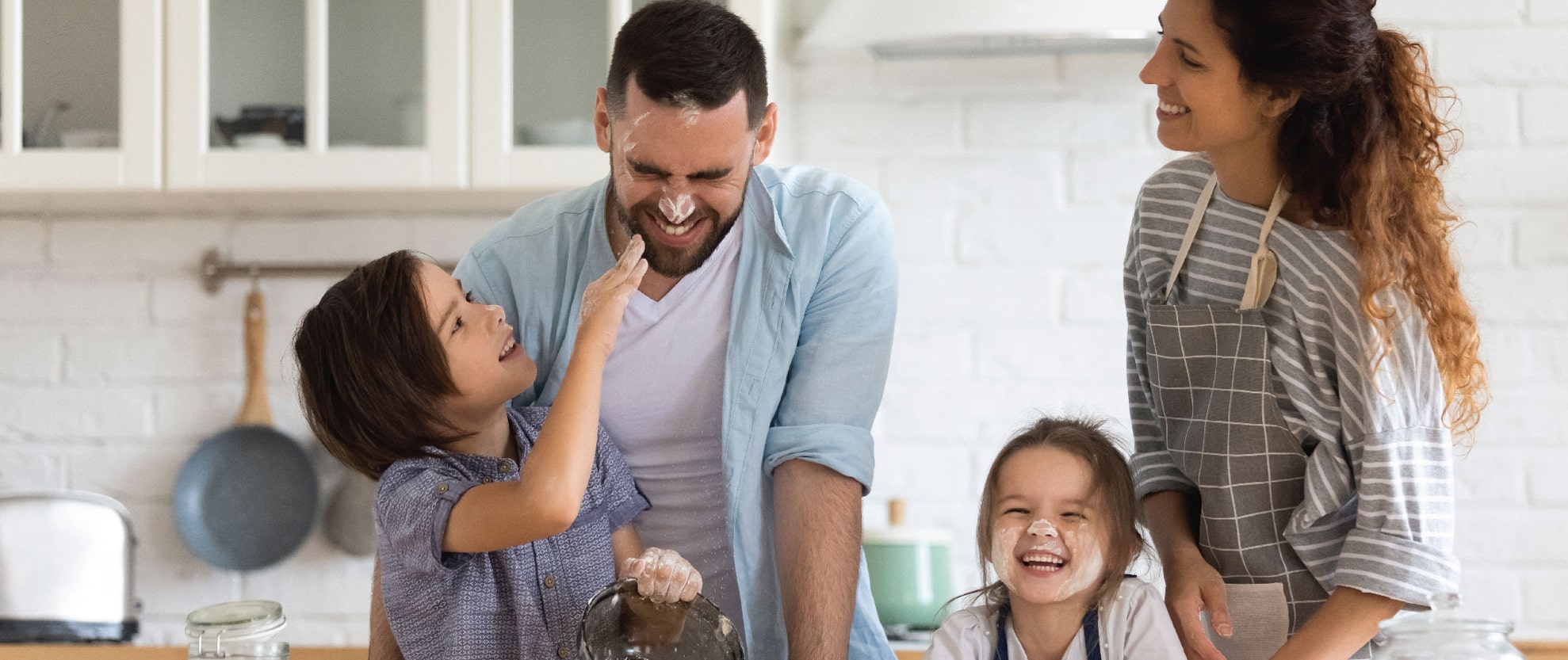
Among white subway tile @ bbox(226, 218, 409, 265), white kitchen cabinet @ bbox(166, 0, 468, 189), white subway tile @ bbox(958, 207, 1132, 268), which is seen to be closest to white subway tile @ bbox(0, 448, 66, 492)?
white subway tile @ bbox(226, 218, 409, 265)

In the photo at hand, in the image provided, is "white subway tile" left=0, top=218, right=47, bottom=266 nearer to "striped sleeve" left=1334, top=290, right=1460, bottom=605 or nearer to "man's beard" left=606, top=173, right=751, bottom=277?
"man's beard" left=606, top=173, right=751, bottom=277

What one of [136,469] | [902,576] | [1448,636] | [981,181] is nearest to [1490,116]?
[981,181]

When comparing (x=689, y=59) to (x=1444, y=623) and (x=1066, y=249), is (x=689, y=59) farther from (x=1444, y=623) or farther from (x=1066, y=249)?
(x=1066, y=249)

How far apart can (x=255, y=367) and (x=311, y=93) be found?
543 mm

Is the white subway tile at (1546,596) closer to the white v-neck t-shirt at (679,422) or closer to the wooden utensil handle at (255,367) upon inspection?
the white v-neck t-shirt at (679,422)

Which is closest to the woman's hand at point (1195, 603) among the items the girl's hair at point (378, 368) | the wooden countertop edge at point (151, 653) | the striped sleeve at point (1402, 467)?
the striped sleeve at point (1402, 467)

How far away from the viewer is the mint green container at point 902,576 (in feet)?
6.86

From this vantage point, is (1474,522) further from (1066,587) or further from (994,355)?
(1066,587)

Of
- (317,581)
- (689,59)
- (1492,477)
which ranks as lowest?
(317,581)

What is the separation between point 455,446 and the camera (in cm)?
132

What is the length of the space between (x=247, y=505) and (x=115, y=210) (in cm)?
58

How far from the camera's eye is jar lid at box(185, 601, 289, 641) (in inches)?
45.6

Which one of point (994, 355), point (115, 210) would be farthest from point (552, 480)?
point (115, 210)

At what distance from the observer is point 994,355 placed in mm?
2375
